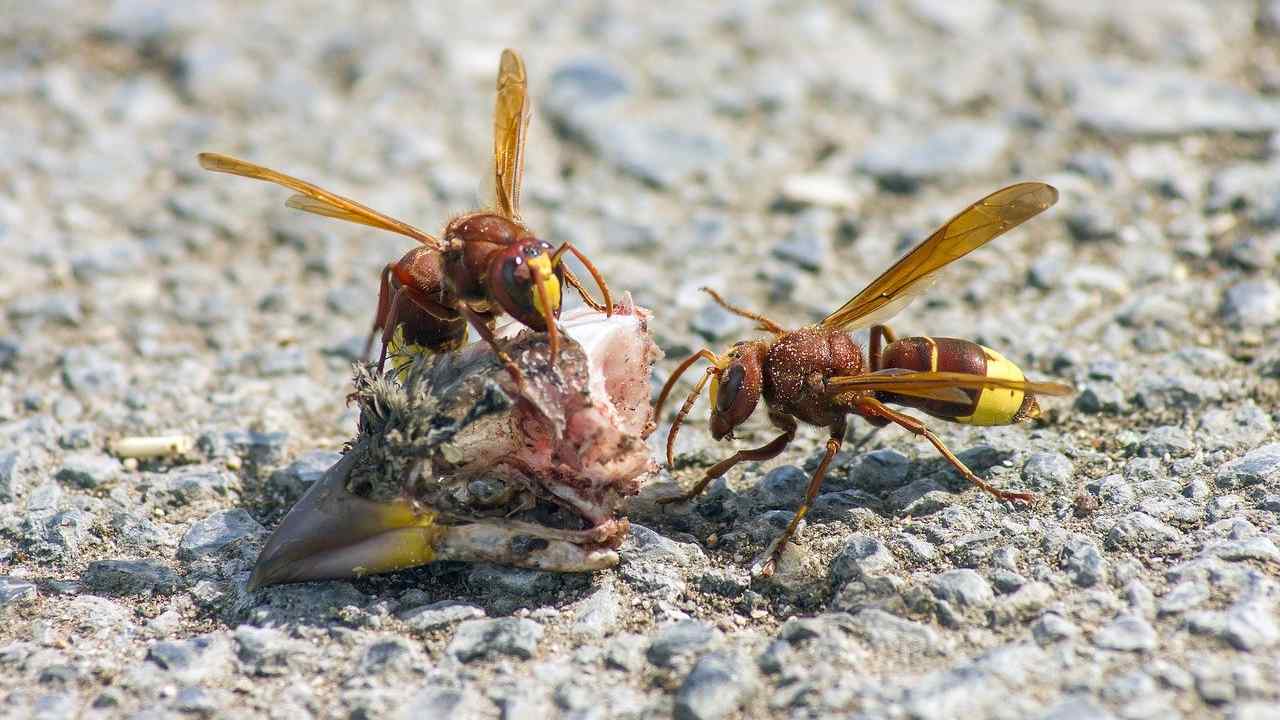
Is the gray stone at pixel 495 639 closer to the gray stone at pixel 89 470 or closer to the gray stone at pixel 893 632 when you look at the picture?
the gray stone at pixel 893 632

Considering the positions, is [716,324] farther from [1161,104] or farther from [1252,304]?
[1161,104]

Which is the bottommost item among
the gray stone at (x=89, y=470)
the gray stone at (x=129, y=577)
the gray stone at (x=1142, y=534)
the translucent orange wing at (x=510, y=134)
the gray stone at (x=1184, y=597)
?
the gray stone at (x=129, y=577)

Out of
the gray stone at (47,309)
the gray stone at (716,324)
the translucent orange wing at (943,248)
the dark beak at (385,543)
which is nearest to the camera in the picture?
the dark beak at (385,543)

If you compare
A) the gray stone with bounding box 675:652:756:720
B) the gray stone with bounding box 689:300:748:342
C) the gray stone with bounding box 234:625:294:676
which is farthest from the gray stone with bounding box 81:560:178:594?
the gray stone with bounding box 689:300:748:342

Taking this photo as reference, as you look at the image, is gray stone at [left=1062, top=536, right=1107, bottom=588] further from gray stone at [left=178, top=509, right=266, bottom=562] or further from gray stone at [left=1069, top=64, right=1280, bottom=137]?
gray stone at [left=1069, top=64, right=1280, bottom=137]

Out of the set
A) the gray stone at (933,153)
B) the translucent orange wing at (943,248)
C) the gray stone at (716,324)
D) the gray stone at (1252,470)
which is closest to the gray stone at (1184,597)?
the gray stone at (1252,470)

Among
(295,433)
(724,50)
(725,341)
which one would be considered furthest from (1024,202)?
(724,50)

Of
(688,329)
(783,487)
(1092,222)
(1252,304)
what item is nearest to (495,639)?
(783,487)
